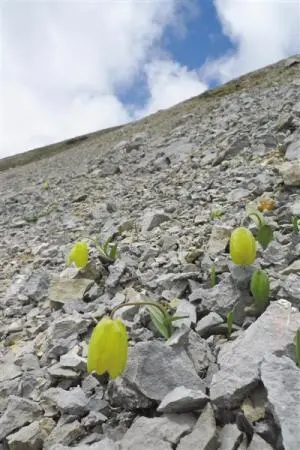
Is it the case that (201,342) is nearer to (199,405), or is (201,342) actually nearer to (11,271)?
(199,405)

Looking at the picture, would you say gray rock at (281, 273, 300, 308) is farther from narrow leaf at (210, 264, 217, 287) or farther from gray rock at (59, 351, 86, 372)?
gray rock at (59, 351, 86, 372)

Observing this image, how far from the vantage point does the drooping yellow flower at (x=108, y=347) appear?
2.37 metres

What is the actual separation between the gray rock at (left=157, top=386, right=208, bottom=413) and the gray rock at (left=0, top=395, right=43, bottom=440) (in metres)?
0.83

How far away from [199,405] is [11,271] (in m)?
4.56

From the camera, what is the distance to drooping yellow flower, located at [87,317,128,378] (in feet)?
7.77

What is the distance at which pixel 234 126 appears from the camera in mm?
10930

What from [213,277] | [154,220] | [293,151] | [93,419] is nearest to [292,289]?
[213,277]

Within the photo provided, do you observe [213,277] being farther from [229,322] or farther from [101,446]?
[101,446]

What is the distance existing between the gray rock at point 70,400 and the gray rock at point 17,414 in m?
0.10

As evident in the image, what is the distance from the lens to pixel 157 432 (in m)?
2.25

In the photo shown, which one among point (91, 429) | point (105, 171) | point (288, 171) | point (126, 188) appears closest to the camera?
point (91, 429)

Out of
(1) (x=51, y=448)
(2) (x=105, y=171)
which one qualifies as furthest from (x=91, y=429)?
(2) (x=105, y=171)

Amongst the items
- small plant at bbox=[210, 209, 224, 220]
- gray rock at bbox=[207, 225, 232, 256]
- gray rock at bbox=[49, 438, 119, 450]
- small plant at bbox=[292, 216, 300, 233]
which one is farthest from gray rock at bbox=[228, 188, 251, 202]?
gray rock at bbox=[49, 438, 119, 450]

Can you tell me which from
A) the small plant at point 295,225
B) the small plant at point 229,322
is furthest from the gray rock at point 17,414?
the small plant at point 295,225
